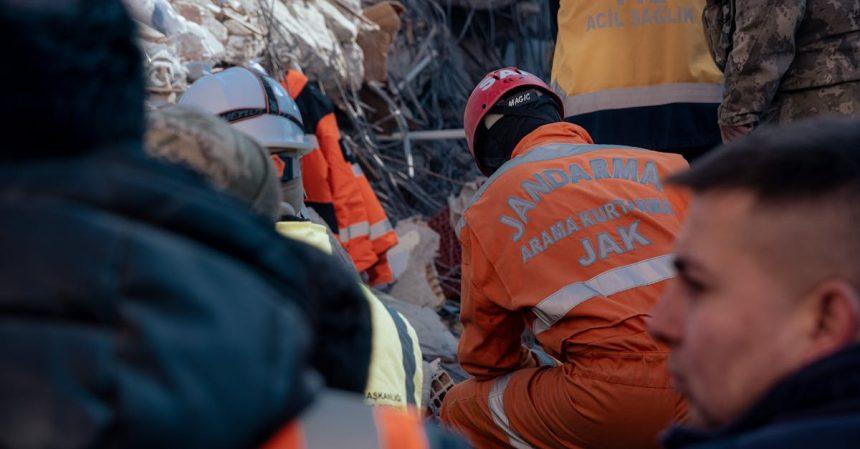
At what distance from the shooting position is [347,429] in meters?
0.93

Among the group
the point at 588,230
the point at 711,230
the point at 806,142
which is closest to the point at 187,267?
the point at 711,230

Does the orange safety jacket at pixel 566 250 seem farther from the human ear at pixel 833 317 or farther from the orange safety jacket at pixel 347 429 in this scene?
the orange safety jacket at pixel 347 429

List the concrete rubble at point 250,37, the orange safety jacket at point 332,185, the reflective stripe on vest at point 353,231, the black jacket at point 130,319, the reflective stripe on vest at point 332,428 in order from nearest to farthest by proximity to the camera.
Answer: the black jacket at point 130,319 → the reflective stripe on vest at point 332,428 → the concrete rubble at point 250,37 → the orange safety jacket at point 332,185 → the reflective stripe on vest at point 353,231

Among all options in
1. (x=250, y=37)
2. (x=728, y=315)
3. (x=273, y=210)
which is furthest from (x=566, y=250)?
(x=250, y=37)

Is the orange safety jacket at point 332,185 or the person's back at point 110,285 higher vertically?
the person's back at point 110,285

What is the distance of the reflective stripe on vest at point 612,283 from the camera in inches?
102

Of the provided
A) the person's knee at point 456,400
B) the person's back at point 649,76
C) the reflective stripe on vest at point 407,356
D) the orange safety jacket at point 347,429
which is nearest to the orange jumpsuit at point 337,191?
the person's back at point 649,76

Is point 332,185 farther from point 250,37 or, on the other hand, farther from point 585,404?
point 585,404

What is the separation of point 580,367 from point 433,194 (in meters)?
6.28

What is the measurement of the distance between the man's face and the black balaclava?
7.32ft

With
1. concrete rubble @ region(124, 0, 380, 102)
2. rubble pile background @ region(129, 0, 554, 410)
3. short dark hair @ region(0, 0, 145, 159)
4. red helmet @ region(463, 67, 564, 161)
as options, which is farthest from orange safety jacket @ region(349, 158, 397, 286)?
short dark hair @ region(0, 0, 145, 159)

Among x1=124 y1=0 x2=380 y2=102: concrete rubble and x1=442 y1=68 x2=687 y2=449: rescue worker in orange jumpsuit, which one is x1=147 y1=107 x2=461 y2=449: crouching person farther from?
A: x1=124 y1=0 x2=380 y2=102: concrete rubble

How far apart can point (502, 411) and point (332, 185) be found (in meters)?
2.63

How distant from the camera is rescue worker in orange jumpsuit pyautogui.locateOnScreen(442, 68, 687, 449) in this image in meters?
2.59
